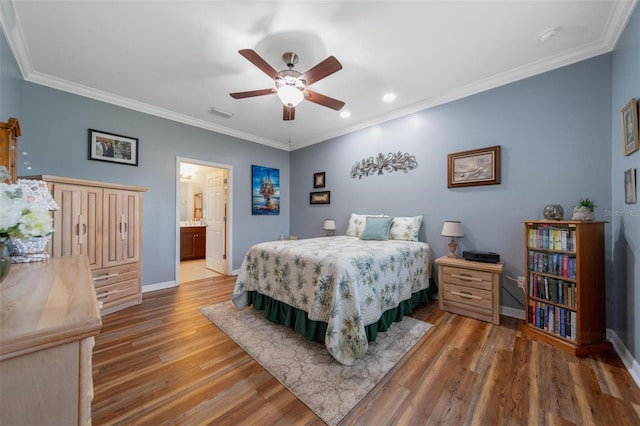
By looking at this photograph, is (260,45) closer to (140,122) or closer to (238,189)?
(140,122)

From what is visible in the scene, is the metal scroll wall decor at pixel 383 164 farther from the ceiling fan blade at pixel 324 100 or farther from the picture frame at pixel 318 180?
the ceiling fan blade at pixel 324 100

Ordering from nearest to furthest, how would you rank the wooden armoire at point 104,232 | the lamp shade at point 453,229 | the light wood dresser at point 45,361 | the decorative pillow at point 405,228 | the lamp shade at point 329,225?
the light wood dresser at point 45,361
the wooden armoire at point 104,232
the lamp shade at point 453,229
the decorative pillow at point 405,228
the lamp shade at point 329,225

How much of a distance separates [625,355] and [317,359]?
2336mm

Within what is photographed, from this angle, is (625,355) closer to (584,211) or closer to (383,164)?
(584,211)

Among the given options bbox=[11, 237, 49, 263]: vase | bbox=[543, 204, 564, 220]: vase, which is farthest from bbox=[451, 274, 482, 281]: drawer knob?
bbox=[11, 237, 49, 263]: vase

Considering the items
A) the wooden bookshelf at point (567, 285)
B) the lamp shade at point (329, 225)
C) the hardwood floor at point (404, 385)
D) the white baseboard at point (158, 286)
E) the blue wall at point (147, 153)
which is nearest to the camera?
the hardwood floor at point (404, 385)

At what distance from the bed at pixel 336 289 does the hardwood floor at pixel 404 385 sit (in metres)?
0.38

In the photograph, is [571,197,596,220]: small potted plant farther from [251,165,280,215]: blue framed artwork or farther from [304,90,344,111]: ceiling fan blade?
[251,165,280,215]: blue framed artwork

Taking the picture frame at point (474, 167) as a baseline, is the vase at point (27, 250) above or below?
below

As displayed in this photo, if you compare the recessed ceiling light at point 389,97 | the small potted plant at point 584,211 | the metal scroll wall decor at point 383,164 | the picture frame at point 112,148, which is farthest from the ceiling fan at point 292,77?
the small potted plant at point 584,211

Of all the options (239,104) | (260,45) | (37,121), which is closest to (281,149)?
(239,104)

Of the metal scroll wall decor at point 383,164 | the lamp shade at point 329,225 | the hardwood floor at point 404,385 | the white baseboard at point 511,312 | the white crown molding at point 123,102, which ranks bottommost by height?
the hardwood floor at point 404,385

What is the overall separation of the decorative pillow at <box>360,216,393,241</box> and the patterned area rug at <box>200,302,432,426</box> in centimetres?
109

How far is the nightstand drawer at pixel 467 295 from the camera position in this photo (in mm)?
2546
